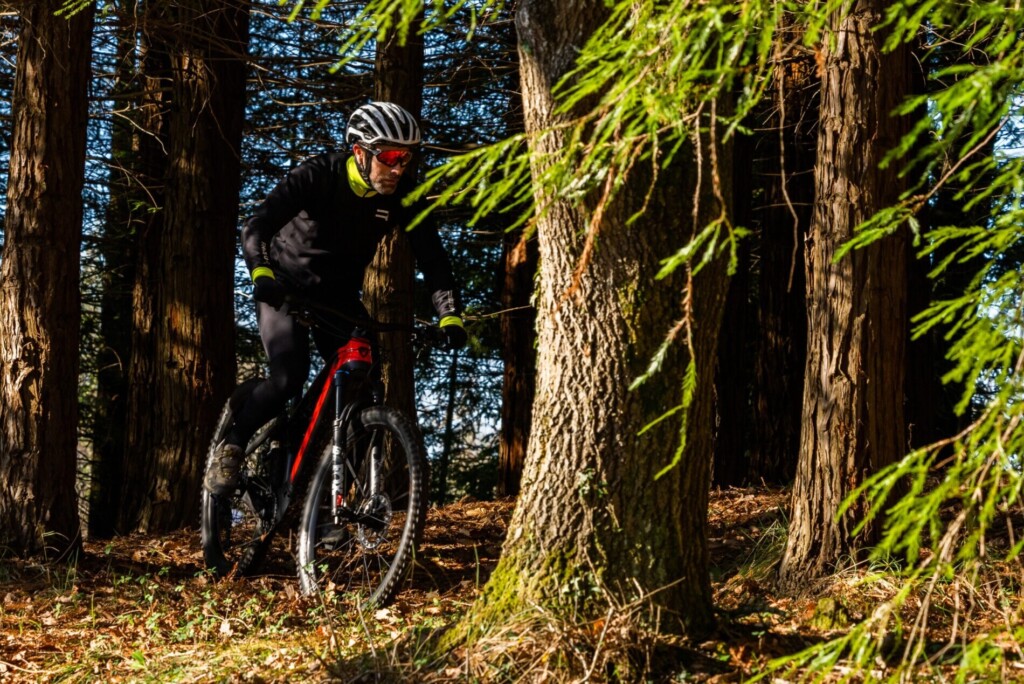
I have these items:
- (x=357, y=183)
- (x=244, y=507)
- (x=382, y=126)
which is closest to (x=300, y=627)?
(x=244, y=507)

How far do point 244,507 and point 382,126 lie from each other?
2.48 metres

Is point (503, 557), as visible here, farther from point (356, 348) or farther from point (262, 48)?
point (262, 48)

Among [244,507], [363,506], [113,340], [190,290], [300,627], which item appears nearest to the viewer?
[300,627]

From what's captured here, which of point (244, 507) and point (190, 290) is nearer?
point (244, 507)

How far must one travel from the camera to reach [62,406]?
688cm

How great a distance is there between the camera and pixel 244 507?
641 centimetres

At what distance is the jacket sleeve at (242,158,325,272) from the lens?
18.2ft

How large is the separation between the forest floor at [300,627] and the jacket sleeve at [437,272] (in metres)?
1.44

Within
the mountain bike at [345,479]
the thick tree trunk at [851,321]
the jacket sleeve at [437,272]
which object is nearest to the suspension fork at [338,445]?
the mountain bike at [345,479]

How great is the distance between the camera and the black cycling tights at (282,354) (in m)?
5.84

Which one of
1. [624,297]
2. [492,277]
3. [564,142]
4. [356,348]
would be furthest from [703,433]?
[492,277]

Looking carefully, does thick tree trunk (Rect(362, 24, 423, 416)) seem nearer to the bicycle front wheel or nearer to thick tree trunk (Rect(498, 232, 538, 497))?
thick tree trunk (Rect(498, 232, 538, 497))

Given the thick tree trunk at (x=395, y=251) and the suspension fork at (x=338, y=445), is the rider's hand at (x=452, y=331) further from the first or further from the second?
the thick tree trunk at (x=395, y=251)

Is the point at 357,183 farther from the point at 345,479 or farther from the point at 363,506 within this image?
the point at 363,506
